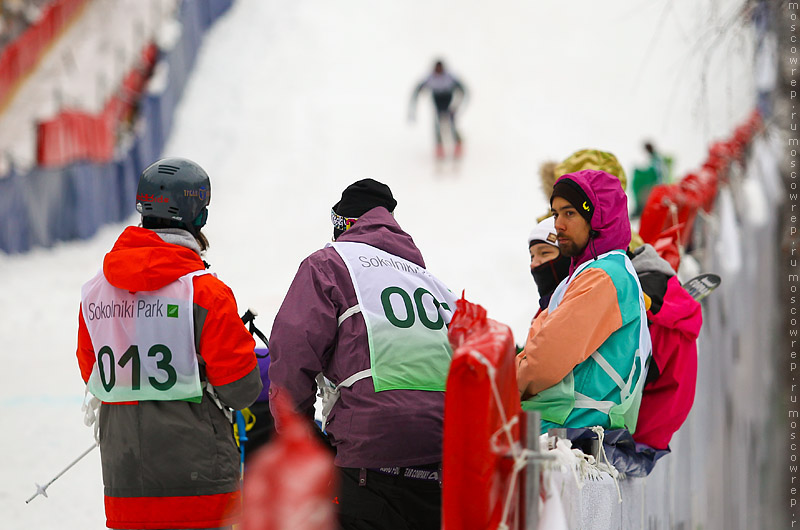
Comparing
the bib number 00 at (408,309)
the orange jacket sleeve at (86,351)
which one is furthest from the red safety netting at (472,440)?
the orange jacket sleeve at (86,351)

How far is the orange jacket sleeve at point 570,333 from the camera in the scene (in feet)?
10.3

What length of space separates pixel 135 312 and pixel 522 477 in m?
1.61

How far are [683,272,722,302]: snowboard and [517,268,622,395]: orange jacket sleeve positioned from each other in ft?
4.21

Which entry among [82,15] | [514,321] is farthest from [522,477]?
[82,15]

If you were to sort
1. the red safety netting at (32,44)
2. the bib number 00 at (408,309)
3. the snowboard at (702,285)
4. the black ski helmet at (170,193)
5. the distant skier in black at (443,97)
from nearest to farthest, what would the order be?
the bib number 00 at (408,309)
the black ski helmet at (170,193)
the snowboard at (702,285)
the distant skier in black at (443,97)
the red safety netting at (32,44)

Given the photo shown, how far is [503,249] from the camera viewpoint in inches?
505

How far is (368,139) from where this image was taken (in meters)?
19.9

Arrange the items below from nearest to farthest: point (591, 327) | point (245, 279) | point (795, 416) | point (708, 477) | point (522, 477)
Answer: point (522, 477) → point (591, 327) → point (795, 416) → point (708, 477) → point (245, 279)

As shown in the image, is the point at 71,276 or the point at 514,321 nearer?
the point at 514,321

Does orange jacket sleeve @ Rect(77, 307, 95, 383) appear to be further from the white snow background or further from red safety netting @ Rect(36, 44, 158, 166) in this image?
red safety netting @ Rect(36, 44, 158, 166)

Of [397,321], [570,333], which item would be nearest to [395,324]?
[397,321]

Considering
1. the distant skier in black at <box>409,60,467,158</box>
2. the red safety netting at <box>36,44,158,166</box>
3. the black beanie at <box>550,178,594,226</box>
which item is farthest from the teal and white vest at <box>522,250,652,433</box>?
the distant skier in black at <box>409,60,467,158</box>

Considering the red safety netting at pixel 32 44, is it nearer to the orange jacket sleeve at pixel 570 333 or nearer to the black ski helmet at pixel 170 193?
the black ski helmet at pixel 170 193

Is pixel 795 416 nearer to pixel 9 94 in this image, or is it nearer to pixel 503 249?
pixel 503 249
